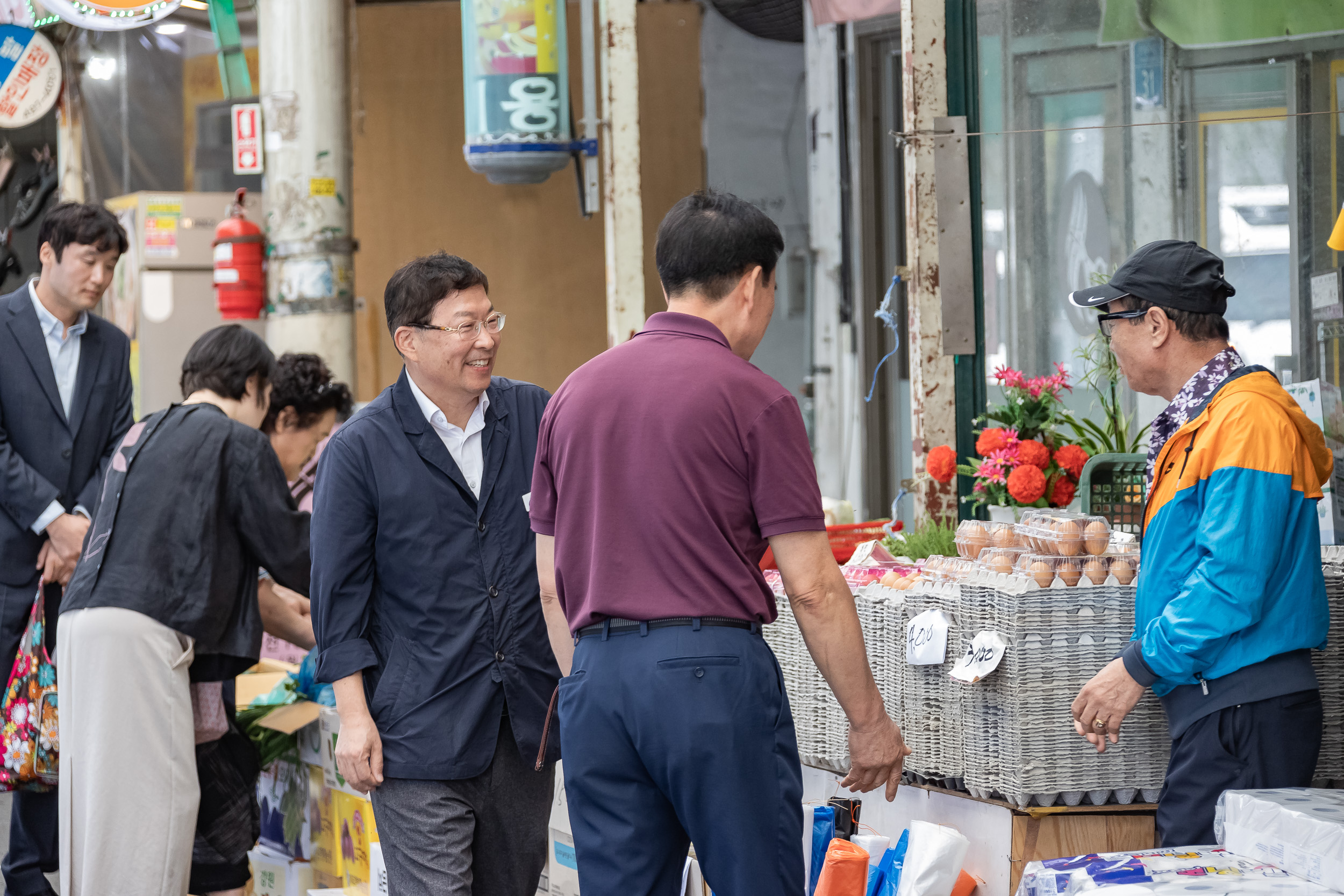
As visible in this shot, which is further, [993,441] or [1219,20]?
[1219,20]

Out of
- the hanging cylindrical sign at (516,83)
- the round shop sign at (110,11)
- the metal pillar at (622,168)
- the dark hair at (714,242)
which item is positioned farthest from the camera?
the hanging cylindrical sign at (516,83)

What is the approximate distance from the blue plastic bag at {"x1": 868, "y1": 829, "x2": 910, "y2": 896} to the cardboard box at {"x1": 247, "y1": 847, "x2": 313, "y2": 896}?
7.19ft

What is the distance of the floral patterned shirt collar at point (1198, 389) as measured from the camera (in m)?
2.76

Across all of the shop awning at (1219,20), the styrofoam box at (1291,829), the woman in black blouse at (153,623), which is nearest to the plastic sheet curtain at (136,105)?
the woman in black blouse at (153,623)

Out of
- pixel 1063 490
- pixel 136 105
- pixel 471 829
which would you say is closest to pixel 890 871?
pixel 471 829

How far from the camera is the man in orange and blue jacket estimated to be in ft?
8.52

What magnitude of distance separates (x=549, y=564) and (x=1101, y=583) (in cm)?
124

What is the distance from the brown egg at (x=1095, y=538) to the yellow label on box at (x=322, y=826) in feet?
8.38

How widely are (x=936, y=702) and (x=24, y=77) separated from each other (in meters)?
7.87

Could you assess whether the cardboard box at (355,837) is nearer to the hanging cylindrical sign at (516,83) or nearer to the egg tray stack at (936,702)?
the egg tray stack at (936,702)

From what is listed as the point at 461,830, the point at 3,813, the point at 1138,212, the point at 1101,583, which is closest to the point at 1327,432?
the point at 1138,212

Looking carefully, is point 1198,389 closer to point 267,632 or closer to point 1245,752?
point 1245,752

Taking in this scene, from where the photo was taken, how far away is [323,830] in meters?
4.57

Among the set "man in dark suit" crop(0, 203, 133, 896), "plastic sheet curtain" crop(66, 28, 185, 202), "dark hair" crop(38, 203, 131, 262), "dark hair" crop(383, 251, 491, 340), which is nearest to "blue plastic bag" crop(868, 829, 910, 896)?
"dark hair" crop(383, 251, 491, 340)
